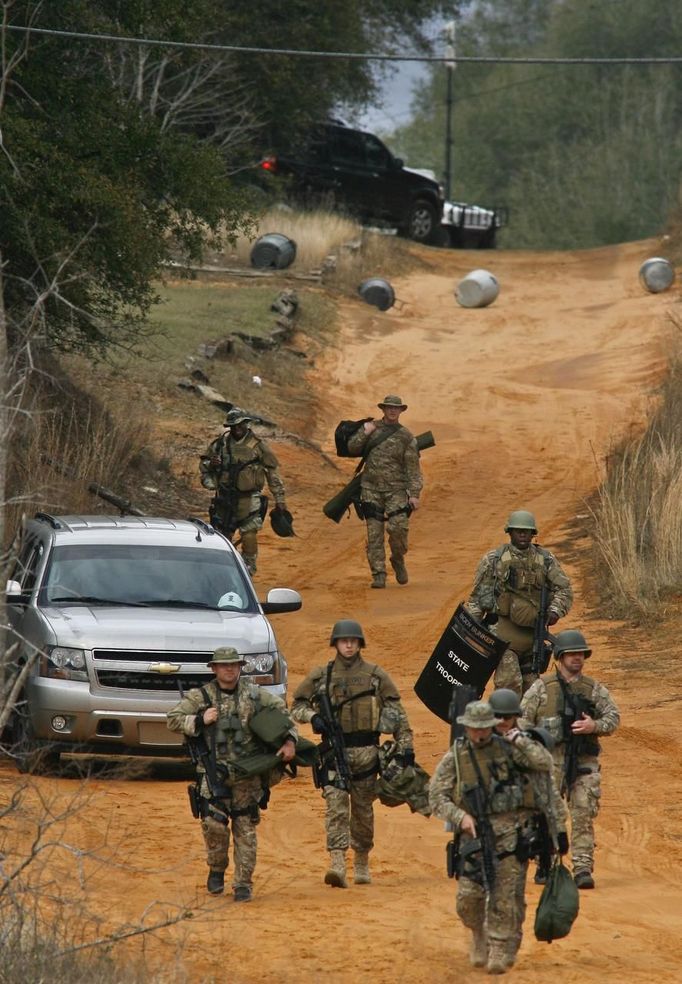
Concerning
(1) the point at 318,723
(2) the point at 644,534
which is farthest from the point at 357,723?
(2) the point at 644,534

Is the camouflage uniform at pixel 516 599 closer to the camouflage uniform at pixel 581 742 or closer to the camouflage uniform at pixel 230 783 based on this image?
the camouflage uniform at pixel 581 742

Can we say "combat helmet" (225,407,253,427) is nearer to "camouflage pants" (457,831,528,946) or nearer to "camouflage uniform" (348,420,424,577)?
"camouflage uniform" (348,420,424,577)

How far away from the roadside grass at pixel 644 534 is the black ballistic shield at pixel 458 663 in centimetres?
602

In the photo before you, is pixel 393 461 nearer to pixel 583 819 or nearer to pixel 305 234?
pixel 583 819

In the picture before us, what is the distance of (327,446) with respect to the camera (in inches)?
1097

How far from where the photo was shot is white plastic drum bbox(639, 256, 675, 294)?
132ft

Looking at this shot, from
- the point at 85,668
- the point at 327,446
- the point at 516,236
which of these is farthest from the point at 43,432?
the point at 516,236

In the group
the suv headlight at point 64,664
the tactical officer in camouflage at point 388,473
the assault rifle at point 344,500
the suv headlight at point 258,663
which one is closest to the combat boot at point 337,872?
the suv headlight at point 258,663

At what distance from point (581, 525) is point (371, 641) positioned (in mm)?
5718

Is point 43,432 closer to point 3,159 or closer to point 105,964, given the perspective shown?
point 3,159

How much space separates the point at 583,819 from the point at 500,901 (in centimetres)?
176

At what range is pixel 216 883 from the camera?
1038cm

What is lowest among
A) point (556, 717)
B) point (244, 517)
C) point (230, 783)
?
point (230, 783)

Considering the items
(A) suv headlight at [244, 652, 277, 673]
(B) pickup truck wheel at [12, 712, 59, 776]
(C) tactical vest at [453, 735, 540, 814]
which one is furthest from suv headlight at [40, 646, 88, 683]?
(C) tactical vest at [453, 735, 540, 814]
